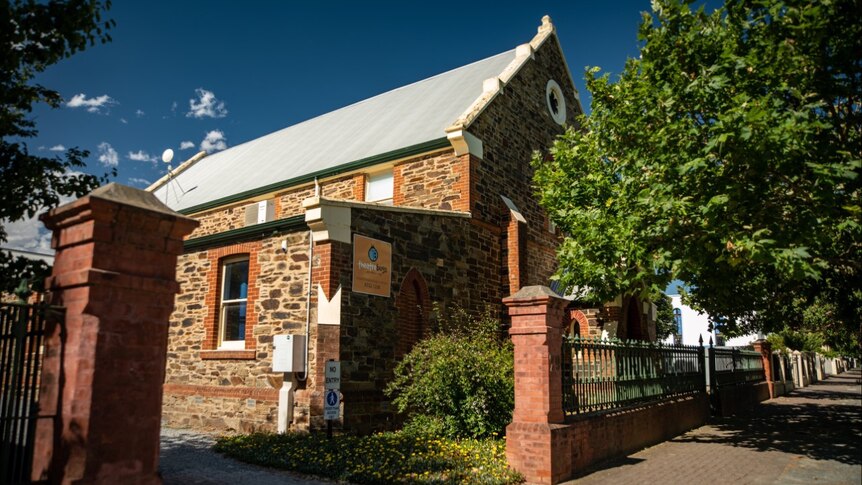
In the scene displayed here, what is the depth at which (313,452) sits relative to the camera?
10.0 m

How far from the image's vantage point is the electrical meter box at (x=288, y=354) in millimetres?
11938

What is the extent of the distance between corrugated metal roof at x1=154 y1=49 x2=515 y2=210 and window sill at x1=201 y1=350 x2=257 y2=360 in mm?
6599

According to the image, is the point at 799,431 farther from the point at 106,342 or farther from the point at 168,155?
the point at 168,155

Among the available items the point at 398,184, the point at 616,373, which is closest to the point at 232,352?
the point at 398,184

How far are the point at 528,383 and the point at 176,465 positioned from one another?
5.62 metres

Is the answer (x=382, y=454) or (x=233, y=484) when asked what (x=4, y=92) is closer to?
(x=233, y=484)

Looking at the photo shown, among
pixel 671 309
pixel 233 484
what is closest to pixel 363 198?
pixel 233 484

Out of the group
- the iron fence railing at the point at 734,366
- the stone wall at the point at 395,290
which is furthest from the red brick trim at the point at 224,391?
the iron fence railing at the point at 734,366

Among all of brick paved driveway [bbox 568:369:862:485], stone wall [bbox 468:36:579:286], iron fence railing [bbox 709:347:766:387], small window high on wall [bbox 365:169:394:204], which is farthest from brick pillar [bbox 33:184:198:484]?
iron fence railing [bbox 709:347:766:387]

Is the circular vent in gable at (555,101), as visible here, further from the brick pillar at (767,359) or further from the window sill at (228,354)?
the window sill at (228,354)

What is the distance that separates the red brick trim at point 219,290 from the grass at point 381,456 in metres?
2.60

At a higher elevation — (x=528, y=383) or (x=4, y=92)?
(x=4, y=92)

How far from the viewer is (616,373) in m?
11.4

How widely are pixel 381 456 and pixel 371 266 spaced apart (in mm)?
4209
